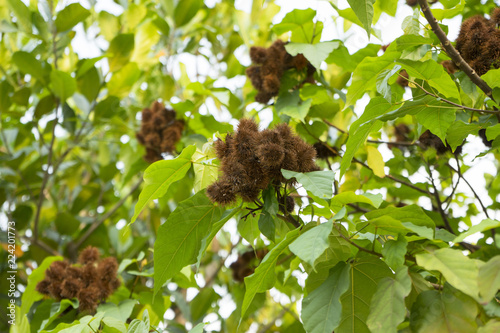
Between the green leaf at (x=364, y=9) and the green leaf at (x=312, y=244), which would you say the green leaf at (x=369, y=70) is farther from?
the green leaf at (x=312, y=244)

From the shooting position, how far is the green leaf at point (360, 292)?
2.65 ft

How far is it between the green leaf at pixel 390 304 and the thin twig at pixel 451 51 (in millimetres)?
479

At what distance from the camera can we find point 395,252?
2.50 ft

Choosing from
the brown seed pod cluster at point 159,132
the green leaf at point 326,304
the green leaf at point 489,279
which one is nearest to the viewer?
the green leaf at point 489,279

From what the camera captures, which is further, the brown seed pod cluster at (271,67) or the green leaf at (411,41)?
the brown seed pod cluster at (271,67)

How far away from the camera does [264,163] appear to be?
2.83ft

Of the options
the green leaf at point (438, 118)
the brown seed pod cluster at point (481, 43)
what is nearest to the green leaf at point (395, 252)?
the green leaf at point (438, 118)

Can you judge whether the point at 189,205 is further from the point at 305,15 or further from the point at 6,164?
A: the point at 6,164

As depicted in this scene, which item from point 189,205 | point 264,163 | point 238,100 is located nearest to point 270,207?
point 264,163

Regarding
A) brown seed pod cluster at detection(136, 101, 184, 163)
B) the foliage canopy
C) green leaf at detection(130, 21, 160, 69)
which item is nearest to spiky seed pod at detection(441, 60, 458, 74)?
the foliage canopy

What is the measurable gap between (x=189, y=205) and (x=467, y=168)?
3.90 ft

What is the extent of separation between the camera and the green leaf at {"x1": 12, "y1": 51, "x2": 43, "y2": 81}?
1741mm

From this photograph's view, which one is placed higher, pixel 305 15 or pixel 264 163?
pixel 305 15

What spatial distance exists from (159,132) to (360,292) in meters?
1.17
